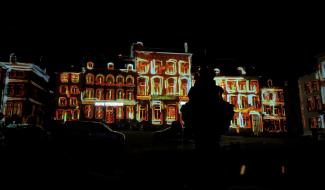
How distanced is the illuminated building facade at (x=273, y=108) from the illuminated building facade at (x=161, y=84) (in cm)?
1584

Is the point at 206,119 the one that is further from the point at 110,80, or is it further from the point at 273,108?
the point at 273,108

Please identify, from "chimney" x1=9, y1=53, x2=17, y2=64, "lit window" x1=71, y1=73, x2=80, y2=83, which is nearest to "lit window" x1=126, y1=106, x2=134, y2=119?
"lit window" x1=71, y1=73, x2=80, y2=83

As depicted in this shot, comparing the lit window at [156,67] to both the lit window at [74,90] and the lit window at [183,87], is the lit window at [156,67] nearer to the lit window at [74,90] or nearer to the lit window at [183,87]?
the lit window at [183,87]

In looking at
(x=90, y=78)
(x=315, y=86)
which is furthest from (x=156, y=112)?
(x=315, y=86)

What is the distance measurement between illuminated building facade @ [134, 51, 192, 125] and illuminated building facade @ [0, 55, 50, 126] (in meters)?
19.5

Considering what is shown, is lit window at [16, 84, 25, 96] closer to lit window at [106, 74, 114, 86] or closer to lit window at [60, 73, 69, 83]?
lit window at [60, 73, 69, 83]

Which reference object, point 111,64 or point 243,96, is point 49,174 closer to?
point 111,64

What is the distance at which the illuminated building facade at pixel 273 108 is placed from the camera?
1702 inches

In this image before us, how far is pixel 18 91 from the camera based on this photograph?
3984 cm

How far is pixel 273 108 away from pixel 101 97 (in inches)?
1252

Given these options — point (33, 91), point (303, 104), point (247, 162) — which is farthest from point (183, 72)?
point (247, 162)

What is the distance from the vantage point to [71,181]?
6.66 m

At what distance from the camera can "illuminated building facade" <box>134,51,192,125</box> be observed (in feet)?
122

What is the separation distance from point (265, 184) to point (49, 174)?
22.0 feet
